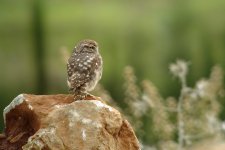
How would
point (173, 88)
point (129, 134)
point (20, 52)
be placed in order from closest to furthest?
point (129, 134)
point (173, 88)
point (20, 52)

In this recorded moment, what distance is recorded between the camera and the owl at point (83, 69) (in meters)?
6.31

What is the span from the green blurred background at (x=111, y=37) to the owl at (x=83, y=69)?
27.4ft

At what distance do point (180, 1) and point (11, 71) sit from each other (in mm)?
4621

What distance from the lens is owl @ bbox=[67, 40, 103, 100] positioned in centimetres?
631

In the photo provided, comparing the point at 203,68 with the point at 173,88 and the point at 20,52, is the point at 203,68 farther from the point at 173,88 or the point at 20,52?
the point at 20,52

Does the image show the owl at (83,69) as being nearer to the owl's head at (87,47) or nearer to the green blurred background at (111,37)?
the owl's head at (87,47)

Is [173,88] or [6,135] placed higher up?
[173,88]

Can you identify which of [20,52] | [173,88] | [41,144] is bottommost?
[41,144]

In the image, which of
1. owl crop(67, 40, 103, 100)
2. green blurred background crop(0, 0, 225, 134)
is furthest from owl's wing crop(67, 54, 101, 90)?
green blurred background crop(0, 0, 225, 134)

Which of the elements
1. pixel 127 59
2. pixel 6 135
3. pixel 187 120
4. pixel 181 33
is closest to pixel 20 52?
pixel 127 59

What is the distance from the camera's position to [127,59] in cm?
1652

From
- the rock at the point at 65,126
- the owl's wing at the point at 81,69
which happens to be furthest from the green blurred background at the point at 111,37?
the rock at the point at 65,126

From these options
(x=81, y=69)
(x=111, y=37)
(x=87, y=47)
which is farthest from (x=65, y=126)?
(x=111, y=37)

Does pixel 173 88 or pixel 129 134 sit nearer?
pixel 129 134
